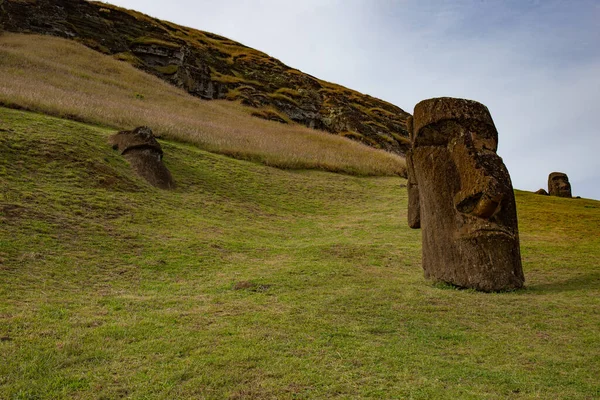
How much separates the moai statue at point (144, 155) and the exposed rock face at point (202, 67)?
85.9 feet

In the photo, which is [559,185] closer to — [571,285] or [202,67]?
[571,285]

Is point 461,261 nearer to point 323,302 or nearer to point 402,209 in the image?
point 323,302

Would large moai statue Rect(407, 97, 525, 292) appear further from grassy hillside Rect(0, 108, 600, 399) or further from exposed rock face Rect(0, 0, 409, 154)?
exposed rock face Rect(0, 0, 409, 154)

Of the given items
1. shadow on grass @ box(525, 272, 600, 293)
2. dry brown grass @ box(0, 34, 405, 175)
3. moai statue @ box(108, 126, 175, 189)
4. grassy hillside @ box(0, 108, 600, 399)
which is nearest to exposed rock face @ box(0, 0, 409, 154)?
dry brown grass @ box(0, 34, 405, 175)

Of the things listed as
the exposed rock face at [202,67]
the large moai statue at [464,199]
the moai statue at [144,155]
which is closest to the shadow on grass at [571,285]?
the large moai statue at [464,199]

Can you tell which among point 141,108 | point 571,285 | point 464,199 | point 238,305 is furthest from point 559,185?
point 238,305

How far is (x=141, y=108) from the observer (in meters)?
27.8

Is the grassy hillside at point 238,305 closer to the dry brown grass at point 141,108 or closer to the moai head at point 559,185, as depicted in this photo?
the dry brown grass at point 141,108

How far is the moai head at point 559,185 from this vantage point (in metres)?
29.8

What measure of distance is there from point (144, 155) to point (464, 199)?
1180 cm

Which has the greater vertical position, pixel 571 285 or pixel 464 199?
pixel 464 199

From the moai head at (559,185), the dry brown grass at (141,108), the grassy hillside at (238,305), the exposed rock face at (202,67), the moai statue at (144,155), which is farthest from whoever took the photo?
the exposed rock face at (202,67)

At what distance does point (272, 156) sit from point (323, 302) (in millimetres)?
18168

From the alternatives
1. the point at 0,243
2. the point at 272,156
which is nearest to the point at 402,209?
the point at 272,156
